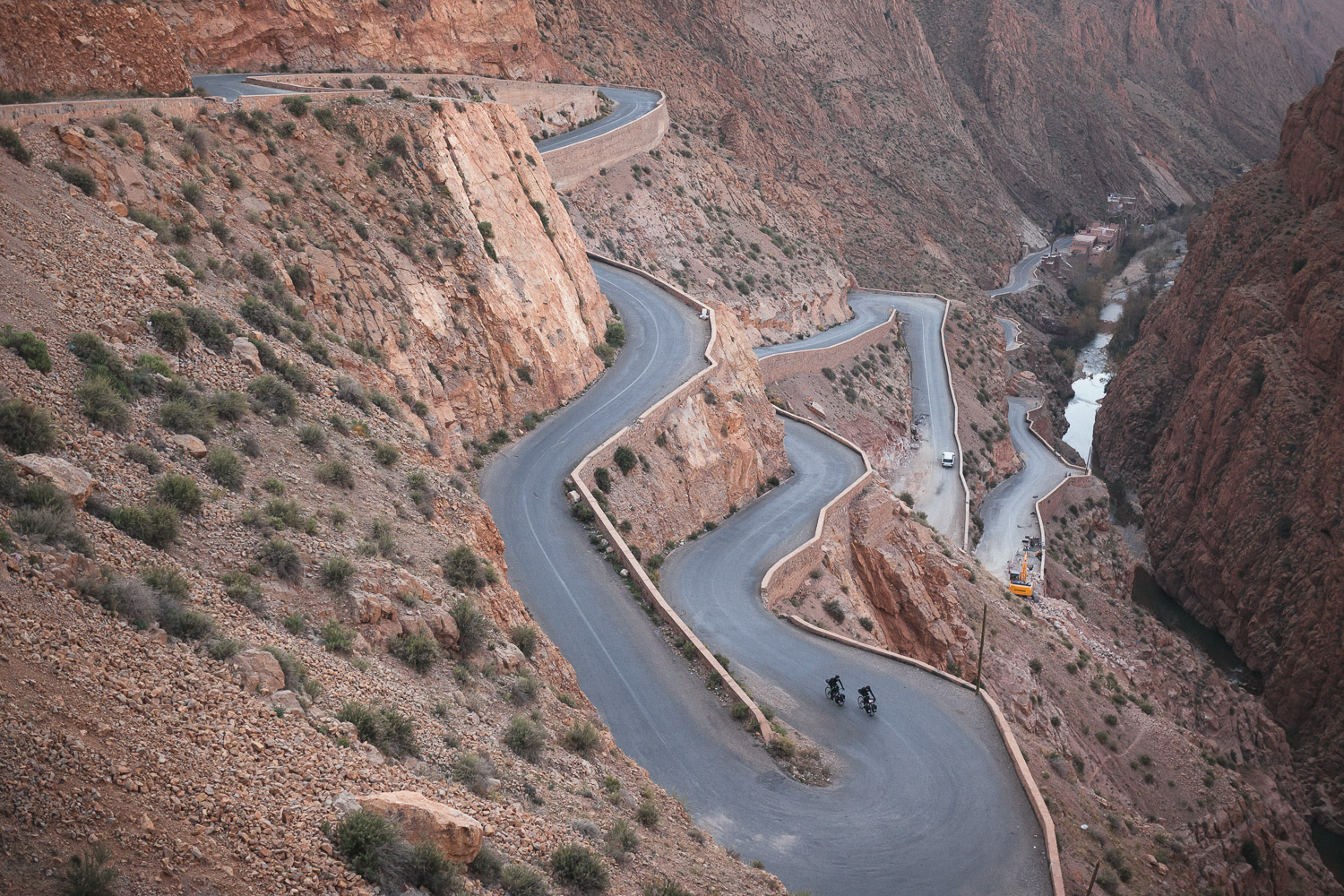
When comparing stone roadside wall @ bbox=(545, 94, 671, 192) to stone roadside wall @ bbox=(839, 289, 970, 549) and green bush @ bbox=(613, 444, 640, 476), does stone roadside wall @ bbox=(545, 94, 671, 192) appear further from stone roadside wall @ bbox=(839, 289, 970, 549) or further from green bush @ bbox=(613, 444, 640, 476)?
green bush @ bbox=(613, 444, 640, 476)

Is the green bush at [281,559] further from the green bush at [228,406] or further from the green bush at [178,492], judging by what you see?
the green bush at [228,406]

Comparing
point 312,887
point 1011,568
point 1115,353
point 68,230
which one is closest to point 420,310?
point 68,230

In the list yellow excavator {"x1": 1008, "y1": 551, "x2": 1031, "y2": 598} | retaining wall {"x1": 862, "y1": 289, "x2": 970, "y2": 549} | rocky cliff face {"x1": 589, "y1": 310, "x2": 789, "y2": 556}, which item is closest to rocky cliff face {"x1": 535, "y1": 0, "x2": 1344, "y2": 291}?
retaining wall {"x1": 862, "y1": 289, "x2": 970, "y2": 549}

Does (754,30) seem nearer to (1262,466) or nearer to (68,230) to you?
(1262,466)

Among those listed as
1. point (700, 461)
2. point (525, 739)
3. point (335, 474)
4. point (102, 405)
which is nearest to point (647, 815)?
point (525, 739)

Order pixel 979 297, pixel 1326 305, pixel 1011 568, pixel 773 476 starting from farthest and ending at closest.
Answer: pixel 979 297
pixel 1326 305
pixel 1011 568
pixel 773 476

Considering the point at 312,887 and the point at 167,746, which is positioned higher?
the point at 167,746
